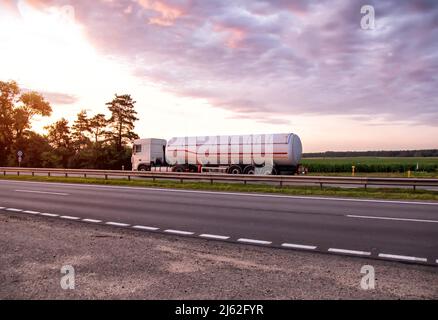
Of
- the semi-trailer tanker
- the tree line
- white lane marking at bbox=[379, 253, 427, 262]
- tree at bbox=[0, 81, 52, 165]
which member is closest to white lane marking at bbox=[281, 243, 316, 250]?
white lane marking at bbox=[379, 253, 427, 262]

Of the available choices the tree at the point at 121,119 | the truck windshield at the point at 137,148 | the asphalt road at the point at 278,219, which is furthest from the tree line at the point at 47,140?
the asphalt road at the point at 278,219

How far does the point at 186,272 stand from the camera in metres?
5.70

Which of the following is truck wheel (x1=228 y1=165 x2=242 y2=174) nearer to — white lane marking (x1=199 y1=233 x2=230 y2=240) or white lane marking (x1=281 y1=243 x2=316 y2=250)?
white lane marking (x1=199 y1=233 x2=230 y2=240)

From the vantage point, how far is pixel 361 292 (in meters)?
4.86

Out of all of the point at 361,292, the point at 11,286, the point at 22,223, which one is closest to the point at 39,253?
the point at 11,286

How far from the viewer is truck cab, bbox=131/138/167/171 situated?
3284cm

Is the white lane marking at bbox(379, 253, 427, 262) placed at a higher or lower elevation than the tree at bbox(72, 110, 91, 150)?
lower

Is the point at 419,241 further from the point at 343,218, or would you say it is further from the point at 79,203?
the point at 79,203

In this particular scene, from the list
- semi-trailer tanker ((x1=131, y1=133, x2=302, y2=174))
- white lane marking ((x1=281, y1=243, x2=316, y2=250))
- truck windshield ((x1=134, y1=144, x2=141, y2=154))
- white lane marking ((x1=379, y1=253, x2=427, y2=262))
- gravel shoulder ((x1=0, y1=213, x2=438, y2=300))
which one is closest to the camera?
gravel shoulder ((x1=0, y1=213, x2=438, y2=300))

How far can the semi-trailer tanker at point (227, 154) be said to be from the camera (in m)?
26.6

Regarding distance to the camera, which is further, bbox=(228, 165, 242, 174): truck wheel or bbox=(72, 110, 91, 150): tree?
bbox=(72, 110, 91, 150): tree

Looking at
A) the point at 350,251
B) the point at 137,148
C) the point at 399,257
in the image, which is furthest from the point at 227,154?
the point at 399,257

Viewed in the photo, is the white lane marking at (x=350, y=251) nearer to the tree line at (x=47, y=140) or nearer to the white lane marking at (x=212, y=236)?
the white lane marking at (x=212, y=236)

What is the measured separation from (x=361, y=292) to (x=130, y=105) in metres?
54.0
